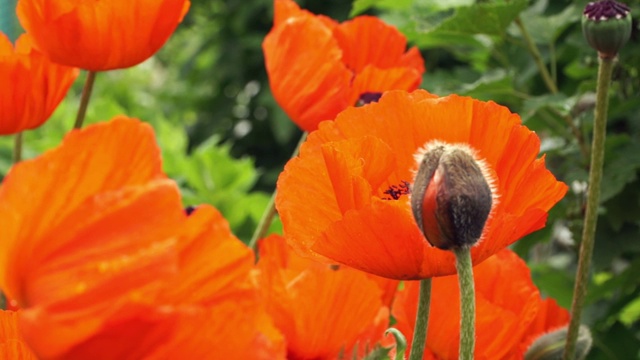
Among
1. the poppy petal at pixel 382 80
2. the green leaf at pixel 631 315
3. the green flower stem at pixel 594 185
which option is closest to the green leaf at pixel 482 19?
the poppy petal at pixel 382 80

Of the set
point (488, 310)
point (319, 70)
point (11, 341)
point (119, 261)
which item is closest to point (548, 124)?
point (319, 70)

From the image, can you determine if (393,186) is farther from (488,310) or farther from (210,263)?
(210,263)

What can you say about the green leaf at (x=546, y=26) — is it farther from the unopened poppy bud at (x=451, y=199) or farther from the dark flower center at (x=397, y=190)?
the unopened poppy bud at (x=451, y=199)

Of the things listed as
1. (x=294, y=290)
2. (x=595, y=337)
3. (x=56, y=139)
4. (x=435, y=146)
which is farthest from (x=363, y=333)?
(x=56, y=139)

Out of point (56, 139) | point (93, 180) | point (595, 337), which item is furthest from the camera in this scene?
point (56, 139)

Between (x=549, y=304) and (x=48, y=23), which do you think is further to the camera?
(x=549, y=304)

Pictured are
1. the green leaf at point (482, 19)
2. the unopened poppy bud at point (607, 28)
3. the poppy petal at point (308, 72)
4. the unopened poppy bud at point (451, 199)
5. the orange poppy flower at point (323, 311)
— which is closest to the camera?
the unopened poppy bud at point (451, 199)

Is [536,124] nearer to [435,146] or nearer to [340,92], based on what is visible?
[340,92]

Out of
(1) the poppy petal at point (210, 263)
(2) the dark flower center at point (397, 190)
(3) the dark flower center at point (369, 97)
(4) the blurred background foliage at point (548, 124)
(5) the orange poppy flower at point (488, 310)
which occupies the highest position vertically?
(1) the poppy petal at point (210, 263)
